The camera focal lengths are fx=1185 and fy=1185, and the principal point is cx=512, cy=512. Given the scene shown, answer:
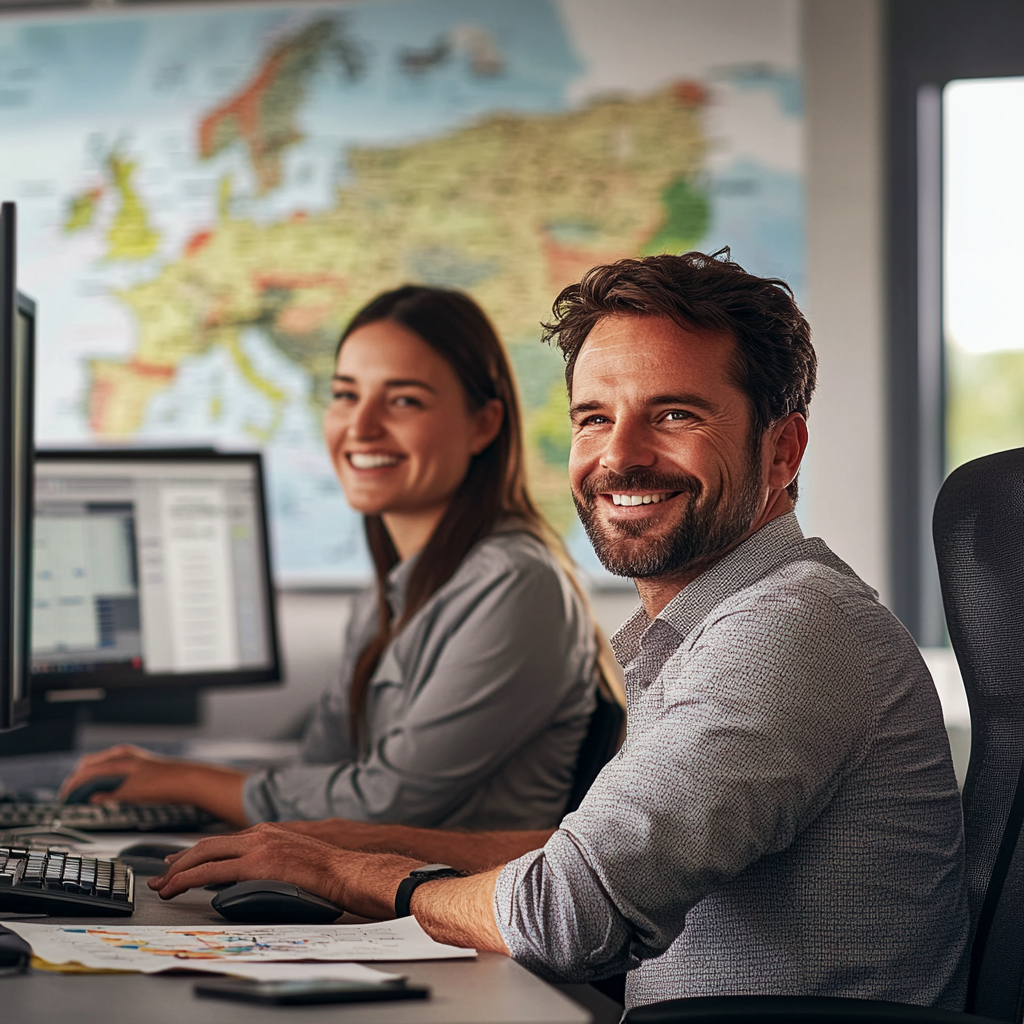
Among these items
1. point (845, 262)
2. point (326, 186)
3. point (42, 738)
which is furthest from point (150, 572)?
point (845, 262)

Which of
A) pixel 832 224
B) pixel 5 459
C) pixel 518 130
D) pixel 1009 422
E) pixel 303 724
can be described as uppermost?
pixel 518 130

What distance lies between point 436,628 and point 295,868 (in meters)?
0.64

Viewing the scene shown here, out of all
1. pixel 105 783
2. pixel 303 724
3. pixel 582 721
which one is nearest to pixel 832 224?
pixel 582 721

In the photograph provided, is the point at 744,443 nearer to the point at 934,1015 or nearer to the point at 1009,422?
the point at 934,1015

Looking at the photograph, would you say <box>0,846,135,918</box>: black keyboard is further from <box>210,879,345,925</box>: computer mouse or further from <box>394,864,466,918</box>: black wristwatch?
<box>394,864,466,918</box>: black wristwatch

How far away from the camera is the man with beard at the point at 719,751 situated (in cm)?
90

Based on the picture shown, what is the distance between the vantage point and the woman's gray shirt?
1591 millimetres

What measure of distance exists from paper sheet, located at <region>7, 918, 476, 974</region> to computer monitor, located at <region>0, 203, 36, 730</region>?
1.21ft

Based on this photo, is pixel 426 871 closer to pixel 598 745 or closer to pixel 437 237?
pixel 598 745

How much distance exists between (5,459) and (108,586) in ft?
3.17

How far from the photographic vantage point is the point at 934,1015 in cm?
88

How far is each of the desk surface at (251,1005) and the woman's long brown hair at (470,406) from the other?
1054 millimetres

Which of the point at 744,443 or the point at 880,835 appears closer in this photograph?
the point at 880,835

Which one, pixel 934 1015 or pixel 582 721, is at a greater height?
pixel 582 721
